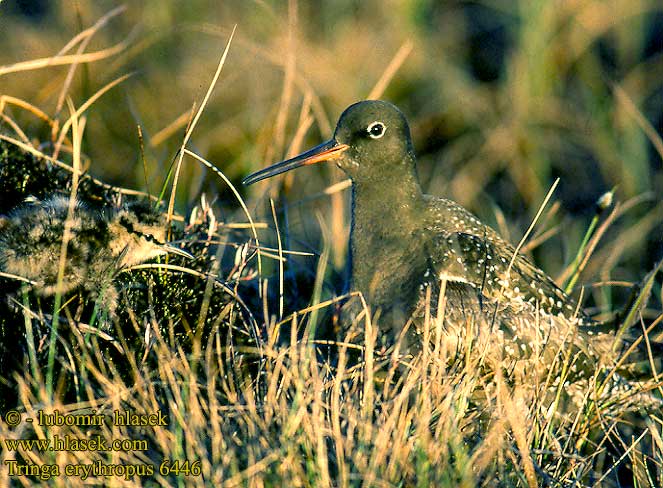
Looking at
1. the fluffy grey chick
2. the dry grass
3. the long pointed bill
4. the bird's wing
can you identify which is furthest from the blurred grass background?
the fluffy grey chick

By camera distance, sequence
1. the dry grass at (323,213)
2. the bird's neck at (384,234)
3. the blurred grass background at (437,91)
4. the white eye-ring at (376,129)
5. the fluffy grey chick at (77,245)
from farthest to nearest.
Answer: the blurred grass background at (437,91) → the white eye-ring at (376,129) → the bird's neck at (384,234) → the fluffy grey chick at (77,245) → the dry grass at (323,213)

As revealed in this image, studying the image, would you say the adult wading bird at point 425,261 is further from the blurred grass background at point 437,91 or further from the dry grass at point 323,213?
the blurred grass background at point 437,91

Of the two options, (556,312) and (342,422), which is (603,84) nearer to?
(556,312)

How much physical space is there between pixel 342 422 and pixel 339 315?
3.67ft

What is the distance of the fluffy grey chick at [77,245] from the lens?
11.5 feet

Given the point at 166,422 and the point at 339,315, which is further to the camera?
the point at 339,315

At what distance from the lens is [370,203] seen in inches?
179

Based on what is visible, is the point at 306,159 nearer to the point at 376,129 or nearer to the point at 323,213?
the point at 376,129

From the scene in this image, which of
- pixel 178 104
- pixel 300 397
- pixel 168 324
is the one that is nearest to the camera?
pixel 300 397

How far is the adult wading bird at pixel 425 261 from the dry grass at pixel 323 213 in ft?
0.58

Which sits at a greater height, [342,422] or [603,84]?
[603,84]

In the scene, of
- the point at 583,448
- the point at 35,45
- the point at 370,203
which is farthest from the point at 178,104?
the point at 583,448

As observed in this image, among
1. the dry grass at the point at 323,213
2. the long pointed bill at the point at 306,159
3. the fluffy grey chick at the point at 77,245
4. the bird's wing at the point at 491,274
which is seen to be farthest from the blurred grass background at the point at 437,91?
the fluffy grey chick at the point at 77,245

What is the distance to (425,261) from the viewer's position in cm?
435
